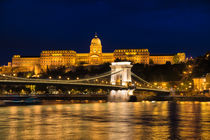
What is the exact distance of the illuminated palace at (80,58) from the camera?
16075 centimetres

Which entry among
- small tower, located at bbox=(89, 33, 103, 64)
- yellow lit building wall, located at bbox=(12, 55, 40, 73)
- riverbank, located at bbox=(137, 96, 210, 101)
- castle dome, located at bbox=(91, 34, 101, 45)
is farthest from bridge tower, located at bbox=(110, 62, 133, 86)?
yellow lit building wall, located at bbox=(12, 55, 40, 73)

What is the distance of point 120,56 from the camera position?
531 feet

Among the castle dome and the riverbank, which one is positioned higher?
the castle dome

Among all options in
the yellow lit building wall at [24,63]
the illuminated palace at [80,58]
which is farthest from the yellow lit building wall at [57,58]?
the yellow lit building wall at [24,63]

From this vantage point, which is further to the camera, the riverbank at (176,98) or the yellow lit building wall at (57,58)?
the yellow lit building wall at (57,58)

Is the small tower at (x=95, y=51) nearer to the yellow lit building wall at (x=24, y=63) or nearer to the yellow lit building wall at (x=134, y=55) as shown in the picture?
the yellow lit building wall at (x=134, y=55)

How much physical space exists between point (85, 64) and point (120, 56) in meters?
13.5

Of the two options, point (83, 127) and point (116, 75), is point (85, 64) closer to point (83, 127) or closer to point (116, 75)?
point (116, 75)

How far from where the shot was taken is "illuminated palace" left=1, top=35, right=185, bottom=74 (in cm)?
16075

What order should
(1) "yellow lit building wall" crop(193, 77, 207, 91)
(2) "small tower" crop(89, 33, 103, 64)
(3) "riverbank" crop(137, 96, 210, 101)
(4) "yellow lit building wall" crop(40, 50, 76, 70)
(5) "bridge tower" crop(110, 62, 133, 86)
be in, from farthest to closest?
(4) "yellow lit building wall" crop(40, 50, 76, 70)
(2) "small tower" crop(89, 33, 103, 64)
(1) "yellow lit building wall" crop(193, 77, 207, 91)
(5) "bridge tower" crop(110, 62, 133, 86)
(3) "riverbank" crop(137, 96, 210, 101)

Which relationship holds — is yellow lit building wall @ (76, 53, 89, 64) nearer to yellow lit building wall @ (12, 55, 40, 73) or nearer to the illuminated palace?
the illuminated palace

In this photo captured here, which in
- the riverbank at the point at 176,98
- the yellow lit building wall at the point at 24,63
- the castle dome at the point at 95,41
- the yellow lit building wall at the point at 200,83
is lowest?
the riverbank at the point at 176,98

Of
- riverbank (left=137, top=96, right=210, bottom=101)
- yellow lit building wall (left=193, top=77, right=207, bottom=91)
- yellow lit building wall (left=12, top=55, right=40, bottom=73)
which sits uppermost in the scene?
yellow lit building wall (left=12, top=55, right=40, bottom=73)

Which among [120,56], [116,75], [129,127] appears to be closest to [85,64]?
[120,56]
